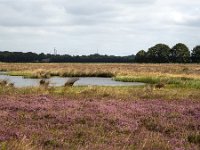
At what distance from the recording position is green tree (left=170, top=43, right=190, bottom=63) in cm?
15875

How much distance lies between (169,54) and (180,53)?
6.80m

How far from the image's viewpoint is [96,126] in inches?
Result: 618

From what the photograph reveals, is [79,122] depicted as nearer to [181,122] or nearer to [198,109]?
[181,122]

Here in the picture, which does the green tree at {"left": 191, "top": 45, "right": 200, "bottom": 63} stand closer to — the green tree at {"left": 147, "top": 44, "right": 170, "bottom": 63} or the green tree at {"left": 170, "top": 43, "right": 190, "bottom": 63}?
the green tree at {"left": 170, "top": 43, "right": 190, "bottom": 63}

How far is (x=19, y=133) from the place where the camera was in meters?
13.3

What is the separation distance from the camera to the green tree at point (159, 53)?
16062 centimetres

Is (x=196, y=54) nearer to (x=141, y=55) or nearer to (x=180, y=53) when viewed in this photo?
(x=180, y=53)

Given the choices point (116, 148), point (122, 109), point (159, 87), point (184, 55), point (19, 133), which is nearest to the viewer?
point (116, 148)

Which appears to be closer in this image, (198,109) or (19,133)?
(19,133)

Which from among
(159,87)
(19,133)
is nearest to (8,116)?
(19,133)

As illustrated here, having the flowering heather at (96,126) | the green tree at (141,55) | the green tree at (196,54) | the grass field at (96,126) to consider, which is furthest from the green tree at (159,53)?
the flowering heather at (96,126)

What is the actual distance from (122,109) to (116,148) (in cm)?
772

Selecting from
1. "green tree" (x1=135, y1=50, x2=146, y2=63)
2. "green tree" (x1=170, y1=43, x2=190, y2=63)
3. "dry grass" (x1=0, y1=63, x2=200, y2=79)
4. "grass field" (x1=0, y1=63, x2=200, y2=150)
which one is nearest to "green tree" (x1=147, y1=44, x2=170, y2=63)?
"green tree" (x1=170, y1=43, x2=190, y2=63)

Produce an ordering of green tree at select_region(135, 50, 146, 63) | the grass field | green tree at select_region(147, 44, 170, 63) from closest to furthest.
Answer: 1. the grass field
2. green tree at select_region(147, 44, 170, 63)
3. green tree at select_region(135, 50, 146, 63)
